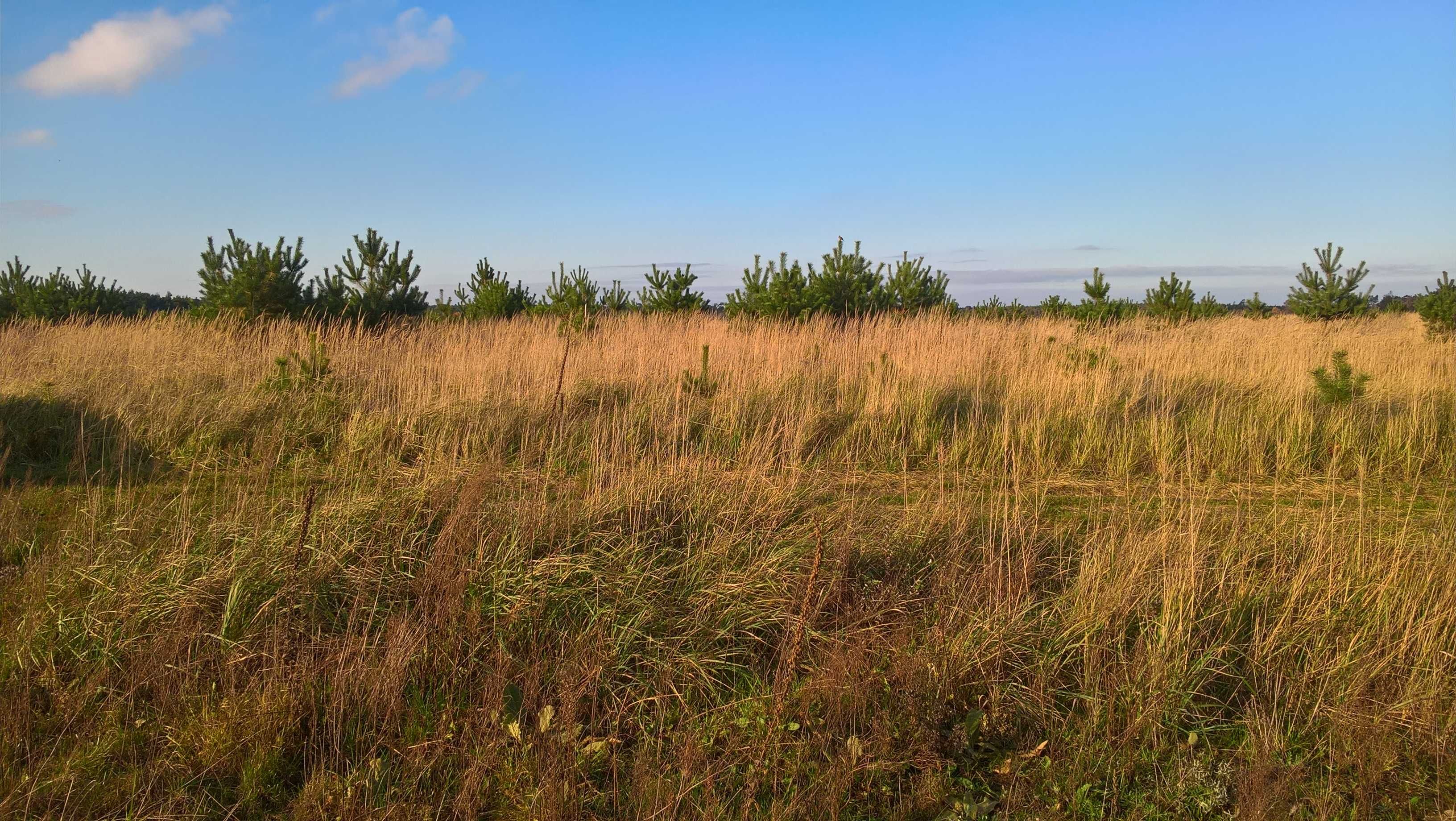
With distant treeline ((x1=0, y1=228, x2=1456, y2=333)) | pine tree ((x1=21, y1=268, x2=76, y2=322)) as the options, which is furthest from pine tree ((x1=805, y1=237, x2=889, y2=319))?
pine tree ((x1=21, y1=268, x2=76, y2=322))

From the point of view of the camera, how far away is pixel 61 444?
6465mm

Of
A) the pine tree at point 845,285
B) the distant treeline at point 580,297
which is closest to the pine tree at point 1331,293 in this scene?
the distant treeline at point 580,297

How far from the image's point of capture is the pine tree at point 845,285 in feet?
53.4

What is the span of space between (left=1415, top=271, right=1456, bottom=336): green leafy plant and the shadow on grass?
20.1m

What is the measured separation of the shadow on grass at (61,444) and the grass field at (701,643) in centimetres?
6

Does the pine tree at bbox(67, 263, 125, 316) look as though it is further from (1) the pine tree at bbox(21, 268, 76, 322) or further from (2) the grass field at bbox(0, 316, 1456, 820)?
(2) the grass field at bbox(0, 316, 1456, 820)

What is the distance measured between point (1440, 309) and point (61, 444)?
22363 mm

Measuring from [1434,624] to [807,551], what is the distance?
8.70 feet

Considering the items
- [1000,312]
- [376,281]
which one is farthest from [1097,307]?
[376,281]

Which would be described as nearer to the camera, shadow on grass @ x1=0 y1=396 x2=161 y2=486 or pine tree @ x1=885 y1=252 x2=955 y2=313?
shadow on grass @ x1=0 y1=396 x2=161 y2=486

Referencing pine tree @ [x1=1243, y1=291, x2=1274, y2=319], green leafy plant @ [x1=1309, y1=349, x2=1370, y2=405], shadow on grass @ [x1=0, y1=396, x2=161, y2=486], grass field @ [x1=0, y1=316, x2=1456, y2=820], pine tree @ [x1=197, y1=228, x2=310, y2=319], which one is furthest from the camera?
pine tree @ [x1=1243, y1=291, x2=1274, y2=319]

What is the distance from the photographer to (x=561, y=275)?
1688 cm

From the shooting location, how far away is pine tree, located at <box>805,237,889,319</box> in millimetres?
16266

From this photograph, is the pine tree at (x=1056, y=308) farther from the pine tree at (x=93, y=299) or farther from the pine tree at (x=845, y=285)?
the pine tree at (x=93, y=299)
